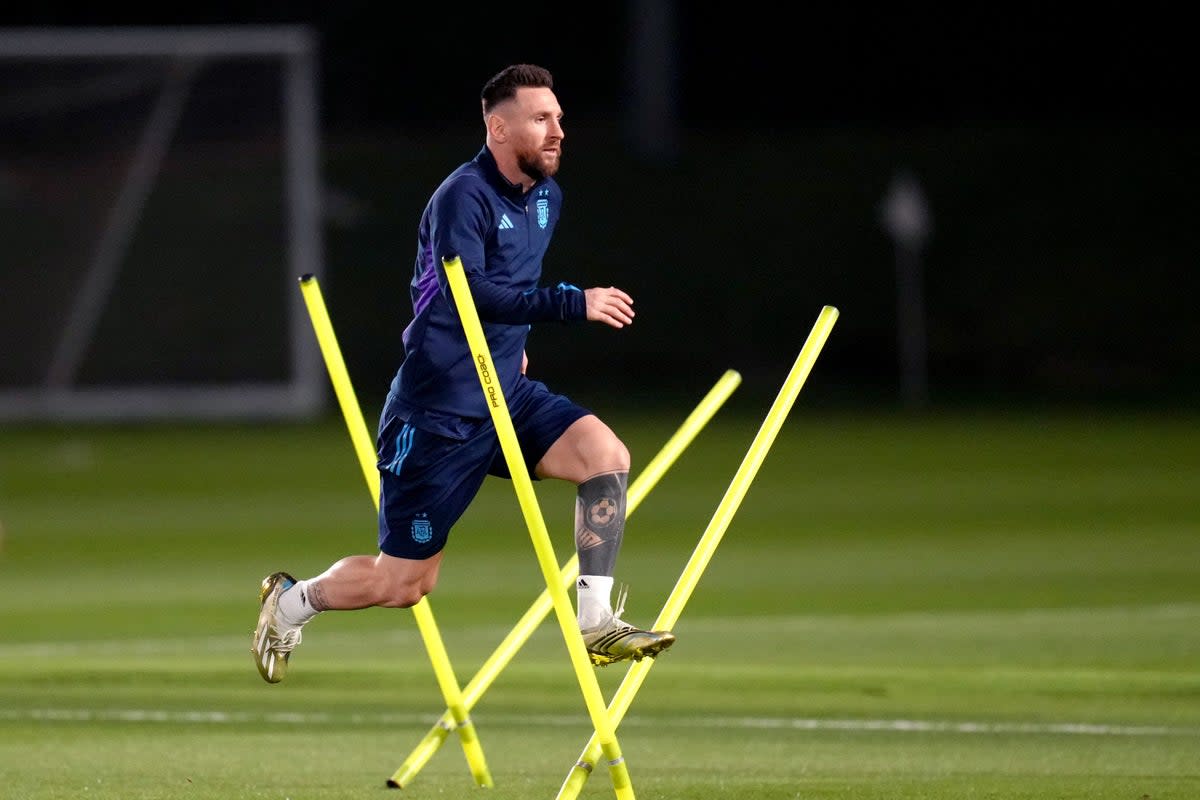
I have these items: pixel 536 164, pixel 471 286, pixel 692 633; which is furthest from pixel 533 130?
pixel 692 633

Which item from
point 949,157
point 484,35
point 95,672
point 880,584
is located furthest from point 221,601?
point 484,35

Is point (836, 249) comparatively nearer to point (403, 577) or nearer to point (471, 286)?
point (403, 577)

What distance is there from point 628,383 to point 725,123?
1032 centimetres

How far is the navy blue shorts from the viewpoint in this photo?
262 inches

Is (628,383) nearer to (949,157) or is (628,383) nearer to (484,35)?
(949,157)

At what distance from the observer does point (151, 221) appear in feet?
75.6

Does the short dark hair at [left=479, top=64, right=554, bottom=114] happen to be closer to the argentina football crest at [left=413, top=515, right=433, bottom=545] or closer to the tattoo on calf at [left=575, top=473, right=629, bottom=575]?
the tattoo on calf at [left=575, top=473, right=629, bottom=575]

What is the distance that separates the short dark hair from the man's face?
20mm

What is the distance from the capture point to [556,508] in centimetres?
1883

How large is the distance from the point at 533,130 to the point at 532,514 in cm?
124

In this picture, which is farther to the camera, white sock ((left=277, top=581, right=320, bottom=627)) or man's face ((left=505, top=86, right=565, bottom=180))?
white sock ((left=277, top=581, right=320, bottom=627))

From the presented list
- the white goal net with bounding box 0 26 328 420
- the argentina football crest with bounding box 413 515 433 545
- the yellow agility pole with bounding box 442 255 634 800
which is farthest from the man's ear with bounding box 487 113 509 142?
the white goal net with bounding box 0 26 328 420

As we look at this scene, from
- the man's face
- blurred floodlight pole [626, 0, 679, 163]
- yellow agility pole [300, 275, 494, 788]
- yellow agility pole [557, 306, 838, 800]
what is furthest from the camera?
blurred floodlight pole [626, 0, 679, 163]

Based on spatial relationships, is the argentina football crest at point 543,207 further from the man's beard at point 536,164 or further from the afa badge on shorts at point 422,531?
the afa badge on shorts at point 422,531
